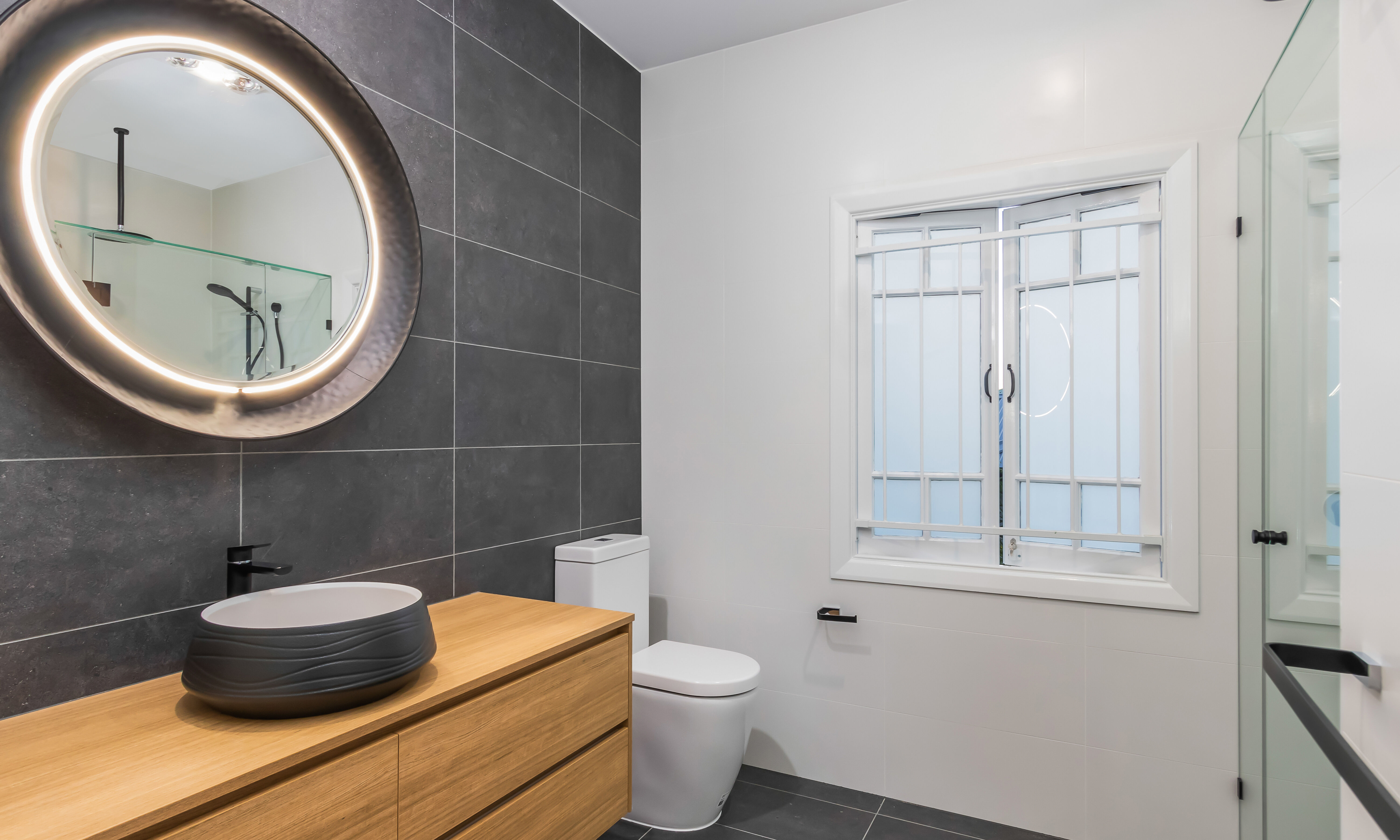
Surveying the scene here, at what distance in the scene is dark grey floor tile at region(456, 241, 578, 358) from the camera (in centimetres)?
191

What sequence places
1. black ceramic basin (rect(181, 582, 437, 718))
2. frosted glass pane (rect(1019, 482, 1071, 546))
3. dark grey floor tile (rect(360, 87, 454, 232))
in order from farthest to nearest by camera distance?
frosted glass pane (rect(1019, 482, 1071, 546)), dark grey floor tile (rect(360, 87, 454, 232)), black ceramic basin (rect(181, 582, 437, 718))

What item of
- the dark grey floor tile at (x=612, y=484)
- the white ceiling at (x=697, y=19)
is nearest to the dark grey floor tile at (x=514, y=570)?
the dark grey floor tile at (x=612, y=484)

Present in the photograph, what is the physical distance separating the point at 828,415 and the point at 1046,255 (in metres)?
0.82

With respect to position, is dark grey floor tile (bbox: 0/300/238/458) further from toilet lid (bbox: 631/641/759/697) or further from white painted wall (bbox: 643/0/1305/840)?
white painted wall (bbox: 643/0/1305/840)

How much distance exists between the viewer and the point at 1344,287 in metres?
0.97

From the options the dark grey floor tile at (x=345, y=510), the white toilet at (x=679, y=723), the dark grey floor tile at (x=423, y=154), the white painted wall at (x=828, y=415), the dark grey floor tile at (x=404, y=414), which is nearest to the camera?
the dark grey floor tile at (x=345, y=510)

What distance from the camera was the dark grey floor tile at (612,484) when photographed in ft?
7.90

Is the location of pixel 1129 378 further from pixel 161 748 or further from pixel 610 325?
pixel 161 748

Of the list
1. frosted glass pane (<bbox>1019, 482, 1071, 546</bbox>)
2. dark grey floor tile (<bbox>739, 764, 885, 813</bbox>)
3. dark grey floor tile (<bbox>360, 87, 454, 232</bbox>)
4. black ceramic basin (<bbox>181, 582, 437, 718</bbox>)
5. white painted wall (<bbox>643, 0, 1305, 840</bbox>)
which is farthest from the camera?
dark grey floor tile (<bbox>739, 764, 885, 813</bbox>)

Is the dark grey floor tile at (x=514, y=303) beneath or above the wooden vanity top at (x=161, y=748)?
above

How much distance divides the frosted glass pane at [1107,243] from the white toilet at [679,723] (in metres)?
1.56

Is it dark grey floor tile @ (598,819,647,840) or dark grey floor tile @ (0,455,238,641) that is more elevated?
dark grey floor tile @ (0,455,238,641)

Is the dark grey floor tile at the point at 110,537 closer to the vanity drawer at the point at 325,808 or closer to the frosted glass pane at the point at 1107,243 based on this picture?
the vanity drawer at the point at 325,808

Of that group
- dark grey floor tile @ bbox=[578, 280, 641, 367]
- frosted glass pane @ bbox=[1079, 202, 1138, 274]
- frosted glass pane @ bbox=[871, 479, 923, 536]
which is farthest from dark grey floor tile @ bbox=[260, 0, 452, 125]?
frosted glass pane @ bbox=[1079, 202, 1138, 274]
